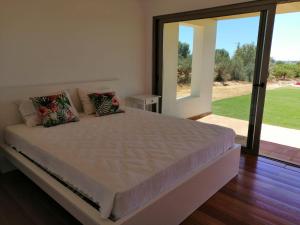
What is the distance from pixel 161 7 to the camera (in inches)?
155

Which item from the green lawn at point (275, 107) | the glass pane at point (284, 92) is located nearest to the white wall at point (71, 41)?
the green lawn at point (275, 107)

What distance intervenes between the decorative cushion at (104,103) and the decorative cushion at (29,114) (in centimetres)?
74

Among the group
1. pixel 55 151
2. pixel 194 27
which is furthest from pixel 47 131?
pixel 194 27

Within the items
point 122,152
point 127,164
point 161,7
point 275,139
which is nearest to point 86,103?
point 122,152

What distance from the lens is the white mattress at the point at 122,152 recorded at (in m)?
1.50

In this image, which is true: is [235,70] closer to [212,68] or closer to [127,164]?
[212,68]

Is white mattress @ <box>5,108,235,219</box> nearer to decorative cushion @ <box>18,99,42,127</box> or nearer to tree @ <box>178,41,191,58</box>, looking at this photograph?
decorative cushion @ <box>18,99,42,127</box>

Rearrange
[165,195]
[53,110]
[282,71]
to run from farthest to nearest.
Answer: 1. [282,71]
2. [53,110]
3. [165,195]

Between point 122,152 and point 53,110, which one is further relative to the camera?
point 53,110

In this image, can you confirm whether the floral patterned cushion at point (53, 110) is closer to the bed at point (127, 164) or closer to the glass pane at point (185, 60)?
the bed at point (127, 164)

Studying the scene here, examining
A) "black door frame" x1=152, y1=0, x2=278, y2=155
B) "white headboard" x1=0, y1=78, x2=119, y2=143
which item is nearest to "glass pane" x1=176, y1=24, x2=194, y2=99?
"black door frame" x1=152, y1=0, x2=278, y2=155

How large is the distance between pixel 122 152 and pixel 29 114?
142 centimetres

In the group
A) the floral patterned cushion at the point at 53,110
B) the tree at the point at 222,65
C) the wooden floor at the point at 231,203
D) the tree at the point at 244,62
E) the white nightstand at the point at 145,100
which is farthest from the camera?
the white nightstand at the point at 145,100

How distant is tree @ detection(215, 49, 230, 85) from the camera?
3588 mm
